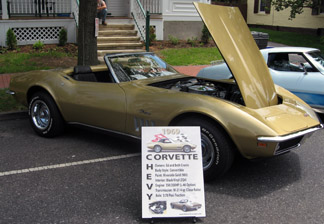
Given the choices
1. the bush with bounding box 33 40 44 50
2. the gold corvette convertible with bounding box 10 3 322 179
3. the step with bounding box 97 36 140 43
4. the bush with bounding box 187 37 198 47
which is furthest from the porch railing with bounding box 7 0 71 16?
the gold corvette convertible with bounding box 10 3 322 179

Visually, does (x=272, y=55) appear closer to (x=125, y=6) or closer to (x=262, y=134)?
(x=262, y=134)

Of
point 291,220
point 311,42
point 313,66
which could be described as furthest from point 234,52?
point 311,42

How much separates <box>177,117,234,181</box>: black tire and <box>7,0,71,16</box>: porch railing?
1180cm

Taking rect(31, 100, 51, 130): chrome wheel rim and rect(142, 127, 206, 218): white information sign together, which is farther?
rect(31, 100, 51, 130): chrome wheel rim

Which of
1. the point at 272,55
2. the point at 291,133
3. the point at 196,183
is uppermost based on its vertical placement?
the point at 272,55

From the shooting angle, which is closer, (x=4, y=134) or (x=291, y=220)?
(x=291, y=220)

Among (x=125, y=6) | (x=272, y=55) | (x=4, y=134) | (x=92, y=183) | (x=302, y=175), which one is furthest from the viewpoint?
(x=125, y=6)

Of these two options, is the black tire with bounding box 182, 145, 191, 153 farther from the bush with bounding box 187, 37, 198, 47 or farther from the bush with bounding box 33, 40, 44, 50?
the bush with bounding box 187, 37, 198, 47

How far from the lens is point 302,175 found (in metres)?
4.69

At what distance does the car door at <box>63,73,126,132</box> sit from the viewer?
5062mm

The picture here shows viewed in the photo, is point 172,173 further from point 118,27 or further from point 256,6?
point 256,6

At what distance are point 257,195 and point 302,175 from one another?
88 cm

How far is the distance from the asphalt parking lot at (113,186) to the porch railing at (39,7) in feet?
32.3

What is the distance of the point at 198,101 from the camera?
4.39m
